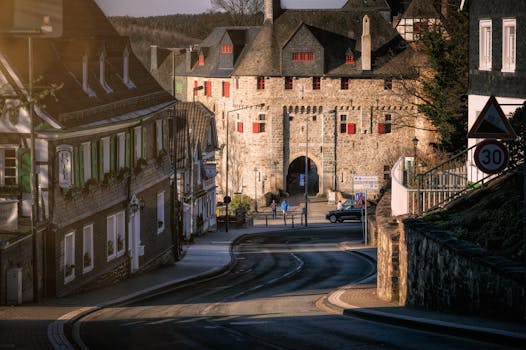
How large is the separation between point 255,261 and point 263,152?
55.9 meters

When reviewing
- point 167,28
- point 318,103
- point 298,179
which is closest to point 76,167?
point 318,103

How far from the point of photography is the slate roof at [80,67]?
1323 inches

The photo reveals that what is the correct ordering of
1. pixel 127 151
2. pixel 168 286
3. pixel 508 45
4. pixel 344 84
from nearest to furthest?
Result: pixel 508 45 → pixel 168 286 → pixel 127 151 → pixel 344 84

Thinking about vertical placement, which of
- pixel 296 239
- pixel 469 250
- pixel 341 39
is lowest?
pixel 296 239

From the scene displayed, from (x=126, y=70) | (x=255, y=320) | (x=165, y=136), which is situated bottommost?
(x=255, y=320)

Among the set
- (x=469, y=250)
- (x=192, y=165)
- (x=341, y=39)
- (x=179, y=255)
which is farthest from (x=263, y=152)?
(x=469, y=250)

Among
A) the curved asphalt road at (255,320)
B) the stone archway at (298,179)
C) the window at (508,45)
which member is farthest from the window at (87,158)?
the stone archway at (298,179)

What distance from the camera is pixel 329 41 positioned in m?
111

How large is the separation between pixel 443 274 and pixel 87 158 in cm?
1534

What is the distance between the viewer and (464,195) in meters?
30.3

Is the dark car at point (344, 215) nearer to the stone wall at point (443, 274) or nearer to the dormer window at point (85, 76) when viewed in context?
the dormer window at point (85, 76)

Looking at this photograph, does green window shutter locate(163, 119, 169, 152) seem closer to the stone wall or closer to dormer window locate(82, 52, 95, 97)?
dormer window locate(82, 52, 95, 97)

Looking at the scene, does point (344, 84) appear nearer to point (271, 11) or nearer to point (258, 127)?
point (258, 127)

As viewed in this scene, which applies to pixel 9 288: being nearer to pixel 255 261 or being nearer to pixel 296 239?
pixel 255 261
